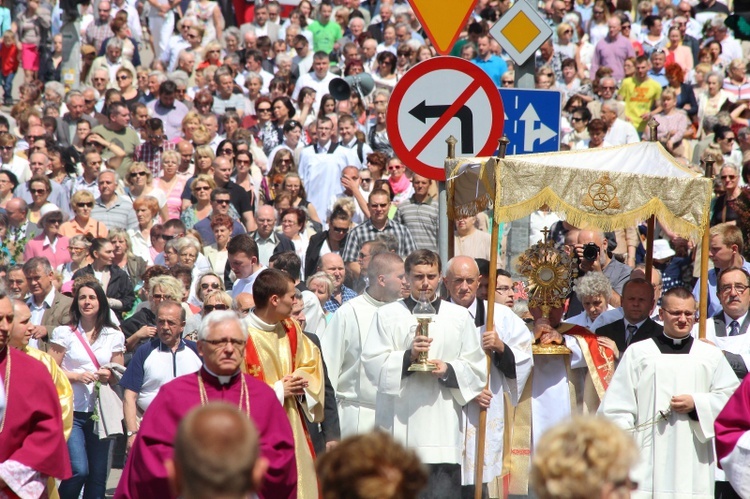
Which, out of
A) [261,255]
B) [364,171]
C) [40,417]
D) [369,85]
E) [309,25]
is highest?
[309,25]

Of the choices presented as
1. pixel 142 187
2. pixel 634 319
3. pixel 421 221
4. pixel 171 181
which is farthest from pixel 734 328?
pixel 171 181

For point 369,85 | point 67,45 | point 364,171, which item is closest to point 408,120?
point 364,171

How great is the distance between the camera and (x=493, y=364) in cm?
945

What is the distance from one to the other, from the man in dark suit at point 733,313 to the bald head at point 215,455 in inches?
244

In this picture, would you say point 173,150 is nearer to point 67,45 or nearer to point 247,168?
point 247,168

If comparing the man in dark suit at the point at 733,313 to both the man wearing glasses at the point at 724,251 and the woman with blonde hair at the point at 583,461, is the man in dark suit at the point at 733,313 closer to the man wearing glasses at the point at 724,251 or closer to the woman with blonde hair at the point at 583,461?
the man wearing glasses at the point at 724,251

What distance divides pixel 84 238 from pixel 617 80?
374 inches

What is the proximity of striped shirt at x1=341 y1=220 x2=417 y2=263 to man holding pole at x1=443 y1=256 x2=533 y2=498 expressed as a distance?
10.5ft

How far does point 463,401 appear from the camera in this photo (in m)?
8.90

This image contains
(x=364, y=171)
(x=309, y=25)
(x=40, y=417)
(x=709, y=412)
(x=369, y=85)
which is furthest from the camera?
(x=309, y=25)

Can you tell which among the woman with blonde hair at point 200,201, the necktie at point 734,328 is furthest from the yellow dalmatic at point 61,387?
the woman with blonde hair at point 200,201

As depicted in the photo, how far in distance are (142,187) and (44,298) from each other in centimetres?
362

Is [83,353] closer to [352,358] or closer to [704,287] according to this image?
[352,358]

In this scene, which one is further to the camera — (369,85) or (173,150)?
(369,85)
